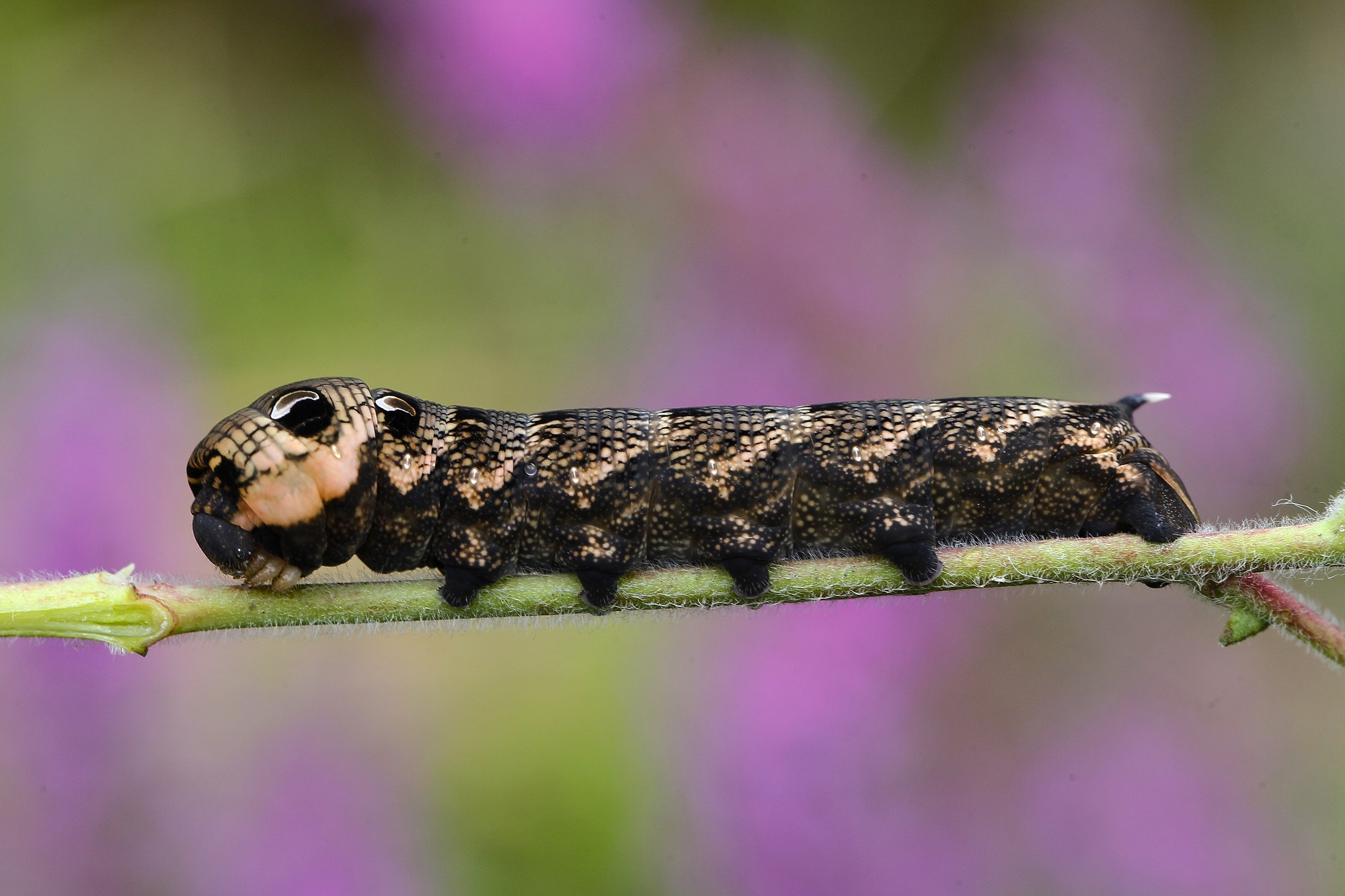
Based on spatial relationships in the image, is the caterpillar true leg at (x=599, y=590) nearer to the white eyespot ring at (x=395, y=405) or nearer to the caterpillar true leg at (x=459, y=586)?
the caterpillar true leg at (x=459, y=586)

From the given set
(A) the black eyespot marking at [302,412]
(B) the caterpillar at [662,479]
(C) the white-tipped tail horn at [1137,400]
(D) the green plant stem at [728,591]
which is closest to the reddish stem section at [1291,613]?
(D) the green plant stem at [728,591]

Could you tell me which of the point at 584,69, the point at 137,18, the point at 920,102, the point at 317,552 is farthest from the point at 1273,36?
the point at 137,18

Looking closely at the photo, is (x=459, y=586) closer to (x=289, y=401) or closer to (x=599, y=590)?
(x=599, y=590)

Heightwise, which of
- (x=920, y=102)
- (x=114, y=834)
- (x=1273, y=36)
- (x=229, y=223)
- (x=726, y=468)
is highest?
(x=1273, y=36)

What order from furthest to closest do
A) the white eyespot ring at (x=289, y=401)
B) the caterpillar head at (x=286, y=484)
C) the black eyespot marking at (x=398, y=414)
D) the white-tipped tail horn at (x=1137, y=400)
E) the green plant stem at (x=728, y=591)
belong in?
1. the white-tipped tail horn at (x=1137, y=400)
2. the black eyespot marking at (x=398, y=414)
3. the white eyespot ring at (x=289, y=401)
4. the caterpillar head at (x=286, y=484)
5. the green plant stem at (x=728, y=591)

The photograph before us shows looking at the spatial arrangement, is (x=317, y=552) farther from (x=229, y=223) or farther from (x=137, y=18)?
(x=137, y=18)

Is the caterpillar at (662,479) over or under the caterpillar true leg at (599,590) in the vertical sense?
over
